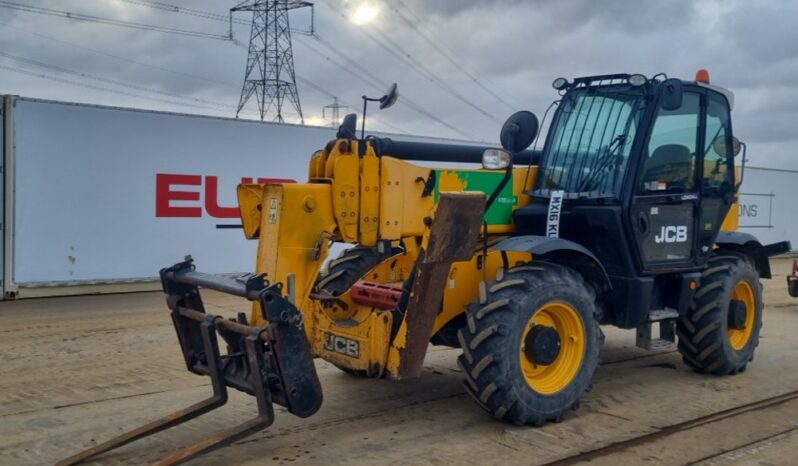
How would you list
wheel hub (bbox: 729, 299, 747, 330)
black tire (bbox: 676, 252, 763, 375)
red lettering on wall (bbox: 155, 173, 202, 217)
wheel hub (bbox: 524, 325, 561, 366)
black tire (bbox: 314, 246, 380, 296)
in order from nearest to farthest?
wheel hub (bbox: 524, 325, 561, 366), black tire (bbox: 314, 246, 380, 296), black tire (bbox: 676, 252, 763, 375), wheel hub (bbox: 729, 299, 747, 330), red lettering on wall (bbox: 155, 173, 202, 217)

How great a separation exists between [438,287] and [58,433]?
8.65 feet

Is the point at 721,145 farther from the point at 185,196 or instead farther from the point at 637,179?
the point at 185,196

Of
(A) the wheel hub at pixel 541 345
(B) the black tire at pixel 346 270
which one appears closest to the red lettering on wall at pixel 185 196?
(B) the black tire at pixel 346 270

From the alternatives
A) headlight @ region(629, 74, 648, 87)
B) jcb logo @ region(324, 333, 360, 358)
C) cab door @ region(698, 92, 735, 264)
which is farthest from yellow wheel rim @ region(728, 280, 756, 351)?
jcb logo @ region(324, 333, 360, 358)

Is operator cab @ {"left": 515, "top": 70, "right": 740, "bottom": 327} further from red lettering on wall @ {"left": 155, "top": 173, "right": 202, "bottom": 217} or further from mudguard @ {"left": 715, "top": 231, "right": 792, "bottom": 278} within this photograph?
red lettering on wall @ {"left": 155, "top": 173, "right": 202, "bottom": 217}

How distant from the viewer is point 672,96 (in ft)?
21.1

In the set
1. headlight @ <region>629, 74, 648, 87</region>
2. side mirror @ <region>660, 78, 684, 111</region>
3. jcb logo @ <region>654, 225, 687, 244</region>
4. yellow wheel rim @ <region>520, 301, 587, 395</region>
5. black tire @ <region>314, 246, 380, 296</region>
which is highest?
headlight @ <region>629, 74, 648, 87</region>

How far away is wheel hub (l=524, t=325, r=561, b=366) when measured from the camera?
5641 mm

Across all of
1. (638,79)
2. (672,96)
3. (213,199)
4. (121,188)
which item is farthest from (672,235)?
(121,188)

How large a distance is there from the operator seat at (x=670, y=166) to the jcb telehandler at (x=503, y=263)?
0.02m

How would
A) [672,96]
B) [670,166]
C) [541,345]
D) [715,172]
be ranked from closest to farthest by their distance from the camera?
[541,345]
[672,96]
[670,166]
[715,172]

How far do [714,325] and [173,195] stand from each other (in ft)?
28.6

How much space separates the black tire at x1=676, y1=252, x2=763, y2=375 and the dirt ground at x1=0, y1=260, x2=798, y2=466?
15 cm

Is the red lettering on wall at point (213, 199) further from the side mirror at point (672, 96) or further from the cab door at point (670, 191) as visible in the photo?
the side mirror at point (672, 96)
